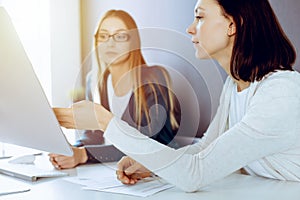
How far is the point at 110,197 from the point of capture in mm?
980

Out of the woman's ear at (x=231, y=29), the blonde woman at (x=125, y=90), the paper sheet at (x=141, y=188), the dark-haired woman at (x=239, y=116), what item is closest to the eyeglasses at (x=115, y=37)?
the blonde woman at (x=125, y=90)

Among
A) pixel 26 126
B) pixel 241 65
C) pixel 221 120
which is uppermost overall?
pixel 241 65

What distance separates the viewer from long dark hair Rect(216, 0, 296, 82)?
4.36ft

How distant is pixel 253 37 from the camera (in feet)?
4.37

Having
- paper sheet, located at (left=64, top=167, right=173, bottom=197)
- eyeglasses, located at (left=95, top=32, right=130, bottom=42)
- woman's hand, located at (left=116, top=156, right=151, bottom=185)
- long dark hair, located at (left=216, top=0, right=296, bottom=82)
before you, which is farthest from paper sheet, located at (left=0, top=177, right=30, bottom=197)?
eyeglasses, located at (left=95, top=32, right=130, bottom=42)

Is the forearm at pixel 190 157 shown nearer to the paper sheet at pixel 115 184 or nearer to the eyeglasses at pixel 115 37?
the paper sheet at pixel 115 184

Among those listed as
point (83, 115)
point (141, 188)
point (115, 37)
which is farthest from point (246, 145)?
A: point (115, 37)

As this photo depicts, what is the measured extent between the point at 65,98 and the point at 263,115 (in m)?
2.13

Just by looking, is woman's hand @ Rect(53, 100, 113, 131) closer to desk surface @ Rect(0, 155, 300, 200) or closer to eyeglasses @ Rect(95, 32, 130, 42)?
desk surface @ Rect(0, 155, 300, 200)

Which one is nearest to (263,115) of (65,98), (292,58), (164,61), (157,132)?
(292,58)

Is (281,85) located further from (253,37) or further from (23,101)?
(23,101)

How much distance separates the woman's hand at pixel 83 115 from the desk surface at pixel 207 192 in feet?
0.56

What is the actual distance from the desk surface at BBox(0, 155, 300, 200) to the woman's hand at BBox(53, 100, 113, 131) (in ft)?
0.56

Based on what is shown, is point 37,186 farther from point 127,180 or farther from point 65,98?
point 65,98
